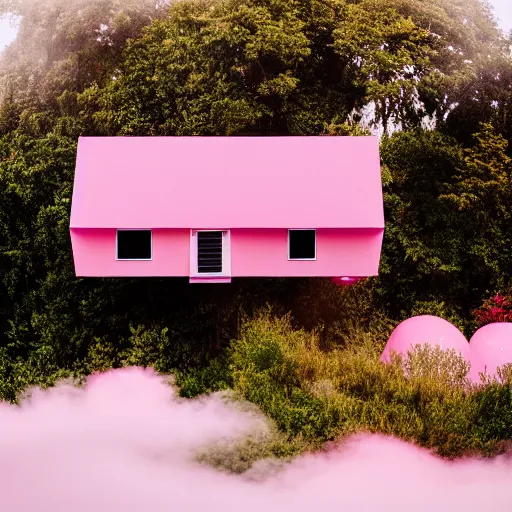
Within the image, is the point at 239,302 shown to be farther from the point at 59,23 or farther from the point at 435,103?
the point at 59,23

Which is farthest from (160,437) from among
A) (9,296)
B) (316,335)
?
(9,296)

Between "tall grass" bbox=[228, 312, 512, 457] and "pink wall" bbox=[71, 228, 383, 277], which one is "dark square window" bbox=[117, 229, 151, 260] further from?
"tall grass" bbox=[228, 312, 512, 457]

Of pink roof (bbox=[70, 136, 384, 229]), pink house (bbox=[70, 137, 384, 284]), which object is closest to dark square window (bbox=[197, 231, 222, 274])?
pink house (bbox=[70, 137, 384, 284])

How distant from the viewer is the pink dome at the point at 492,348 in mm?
12766

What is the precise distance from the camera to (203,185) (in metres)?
12.2

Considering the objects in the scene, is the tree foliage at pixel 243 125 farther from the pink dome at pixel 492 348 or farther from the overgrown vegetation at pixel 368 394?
the overgrown vegetation at pixel 368 394

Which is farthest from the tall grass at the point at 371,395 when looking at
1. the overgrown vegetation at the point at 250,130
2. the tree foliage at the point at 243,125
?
the tree foliage at the point at 243,125

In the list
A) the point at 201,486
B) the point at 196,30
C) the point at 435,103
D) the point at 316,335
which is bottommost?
the point at 201,486

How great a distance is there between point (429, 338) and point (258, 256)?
335 centimetres

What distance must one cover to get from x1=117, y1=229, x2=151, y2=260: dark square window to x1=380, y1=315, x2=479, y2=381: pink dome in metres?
4.54

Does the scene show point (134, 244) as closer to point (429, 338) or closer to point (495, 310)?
point (429, 338)

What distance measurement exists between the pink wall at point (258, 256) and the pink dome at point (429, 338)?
1.60 meters

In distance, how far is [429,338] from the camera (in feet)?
41.6

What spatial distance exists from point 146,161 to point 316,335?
15.8 feet
